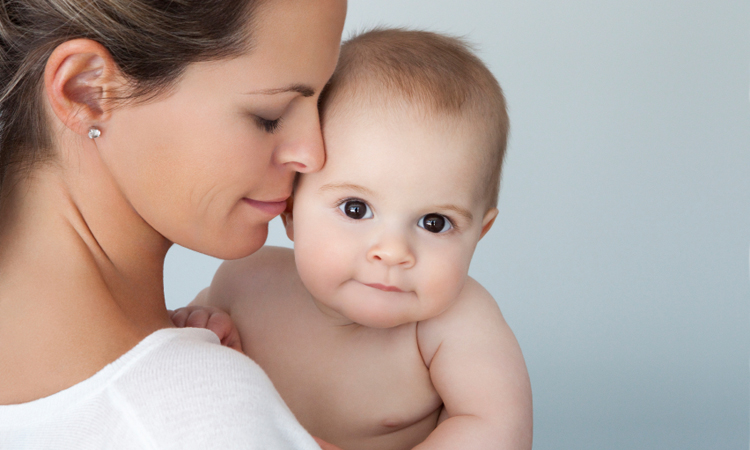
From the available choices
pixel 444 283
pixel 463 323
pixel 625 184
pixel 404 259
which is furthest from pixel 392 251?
pixel 625 184

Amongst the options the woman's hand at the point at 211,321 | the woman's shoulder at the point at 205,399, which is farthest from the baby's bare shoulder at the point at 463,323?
the woman's shoulder at the point at 205,399

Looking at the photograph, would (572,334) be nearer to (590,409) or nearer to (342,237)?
(590,409)

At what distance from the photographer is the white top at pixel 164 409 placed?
3.18 feet

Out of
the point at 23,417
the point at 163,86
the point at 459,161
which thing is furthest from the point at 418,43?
the point at 23,417

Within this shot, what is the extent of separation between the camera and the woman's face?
120cm

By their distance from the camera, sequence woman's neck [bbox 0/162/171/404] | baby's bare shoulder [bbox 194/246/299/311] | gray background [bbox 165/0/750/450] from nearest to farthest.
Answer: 1. woman's neck [bbox 0/162/171/404]
2. baby's bare shoulder [bbox 194/246/299/311]
3. gray background [bbox 165/0/750/450]

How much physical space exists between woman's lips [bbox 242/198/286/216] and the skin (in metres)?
0.03

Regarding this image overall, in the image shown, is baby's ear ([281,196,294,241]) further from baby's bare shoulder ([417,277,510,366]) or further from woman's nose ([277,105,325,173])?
baby's bare shoulder ([417,277,510,366])

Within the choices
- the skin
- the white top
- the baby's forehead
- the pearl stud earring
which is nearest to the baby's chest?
the skin

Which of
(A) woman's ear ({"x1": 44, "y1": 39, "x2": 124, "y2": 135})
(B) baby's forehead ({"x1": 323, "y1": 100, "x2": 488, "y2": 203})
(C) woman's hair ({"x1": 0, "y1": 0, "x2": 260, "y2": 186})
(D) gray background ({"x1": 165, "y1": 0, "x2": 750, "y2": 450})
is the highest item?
(C) woman's hair ({"x1": 0, "y1": 0, "x2": 260, "y2": 186})

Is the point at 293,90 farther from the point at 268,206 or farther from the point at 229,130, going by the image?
the point at 268,206

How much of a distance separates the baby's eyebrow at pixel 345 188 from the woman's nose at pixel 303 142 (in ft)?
0.17

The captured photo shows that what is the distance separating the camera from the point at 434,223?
1396mm

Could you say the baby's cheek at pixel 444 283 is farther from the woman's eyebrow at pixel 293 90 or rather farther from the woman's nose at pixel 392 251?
the woman's eyebrow at pixel 293 90
